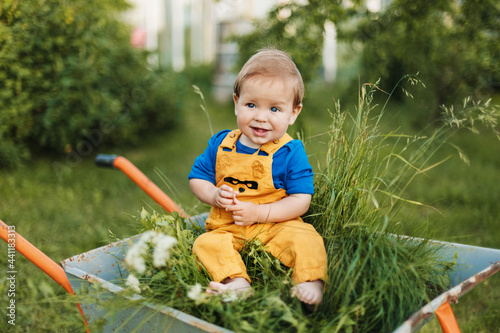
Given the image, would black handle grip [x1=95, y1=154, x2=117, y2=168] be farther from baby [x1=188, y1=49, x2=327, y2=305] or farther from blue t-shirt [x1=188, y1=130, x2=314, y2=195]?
blue t-shirt [x1=188, y1=130, x2=314, y2=195]

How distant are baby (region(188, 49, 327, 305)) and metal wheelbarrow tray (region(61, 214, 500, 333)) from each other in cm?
26

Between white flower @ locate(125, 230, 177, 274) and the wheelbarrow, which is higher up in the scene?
white flower @ locate(125, 230, 177, 274)

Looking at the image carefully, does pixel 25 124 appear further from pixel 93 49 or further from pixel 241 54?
pixel 241 54

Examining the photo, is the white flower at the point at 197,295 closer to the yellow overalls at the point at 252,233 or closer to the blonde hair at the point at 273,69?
the yellow overalls at the point at 252,233

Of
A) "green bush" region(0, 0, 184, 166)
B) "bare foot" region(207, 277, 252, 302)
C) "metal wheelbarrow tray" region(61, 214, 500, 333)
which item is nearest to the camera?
"metal wheelbarrow tray" region(61, 214, 500, 333)

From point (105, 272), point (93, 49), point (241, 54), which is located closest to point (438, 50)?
point (241, 54)

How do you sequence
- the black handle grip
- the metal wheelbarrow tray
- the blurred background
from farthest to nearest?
the blurred background
the black handle grip
the metal wheelbarrow tray

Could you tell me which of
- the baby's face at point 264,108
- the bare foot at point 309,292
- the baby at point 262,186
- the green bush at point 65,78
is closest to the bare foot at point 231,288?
the baby at point 262,186

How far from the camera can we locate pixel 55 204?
3.45m

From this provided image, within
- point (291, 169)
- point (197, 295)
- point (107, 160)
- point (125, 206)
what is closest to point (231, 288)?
point (197, 295)

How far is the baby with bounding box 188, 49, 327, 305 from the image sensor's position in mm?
1510

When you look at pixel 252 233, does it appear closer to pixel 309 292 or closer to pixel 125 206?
pixel 309 292

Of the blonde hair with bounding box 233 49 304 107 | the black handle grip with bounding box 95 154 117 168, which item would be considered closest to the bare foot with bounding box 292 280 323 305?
the blonde hair with bounding box 233 49 304 107

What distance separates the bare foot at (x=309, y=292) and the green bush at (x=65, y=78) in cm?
263
